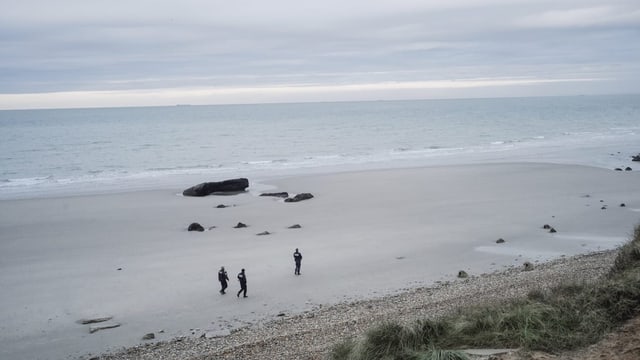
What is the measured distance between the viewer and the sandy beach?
53.8 feet

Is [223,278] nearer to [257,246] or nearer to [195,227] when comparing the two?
[257,246]

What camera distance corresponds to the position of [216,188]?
122 ft

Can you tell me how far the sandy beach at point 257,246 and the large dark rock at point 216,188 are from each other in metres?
A: 1.05

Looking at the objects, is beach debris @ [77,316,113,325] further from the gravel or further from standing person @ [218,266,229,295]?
standing person @ [218,266,229,295]

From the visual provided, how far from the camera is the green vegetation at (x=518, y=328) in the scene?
9758 mm

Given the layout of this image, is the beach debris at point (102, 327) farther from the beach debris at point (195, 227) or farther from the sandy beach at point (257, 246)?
the beach debris at point (195, 227)

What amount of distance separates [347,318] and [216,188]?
24.0 metres

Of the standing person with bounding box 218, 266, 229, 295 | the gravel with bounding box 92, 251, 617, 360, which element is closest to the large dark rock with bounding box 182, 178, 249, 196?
the standing person with bounding box 218, 266, 229, 295

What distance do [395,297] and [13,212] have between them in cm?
2536

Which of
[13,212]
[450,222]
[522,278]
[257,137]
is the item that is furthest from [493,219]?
[257,137]

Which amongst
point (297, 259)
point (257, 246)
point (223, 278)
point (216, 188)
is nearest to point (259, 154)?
point (216, 188)

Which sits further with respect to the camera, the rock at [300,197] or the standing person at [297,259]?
the rock at [300,197]

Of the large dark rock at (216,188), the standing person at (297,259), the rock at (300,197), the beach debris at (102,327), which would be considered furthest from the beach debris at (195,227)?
the beach debris at (102,327)

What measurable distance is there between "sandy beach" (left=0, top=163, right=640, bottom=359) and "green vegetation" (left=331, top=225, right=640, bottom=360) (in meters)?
5.85
